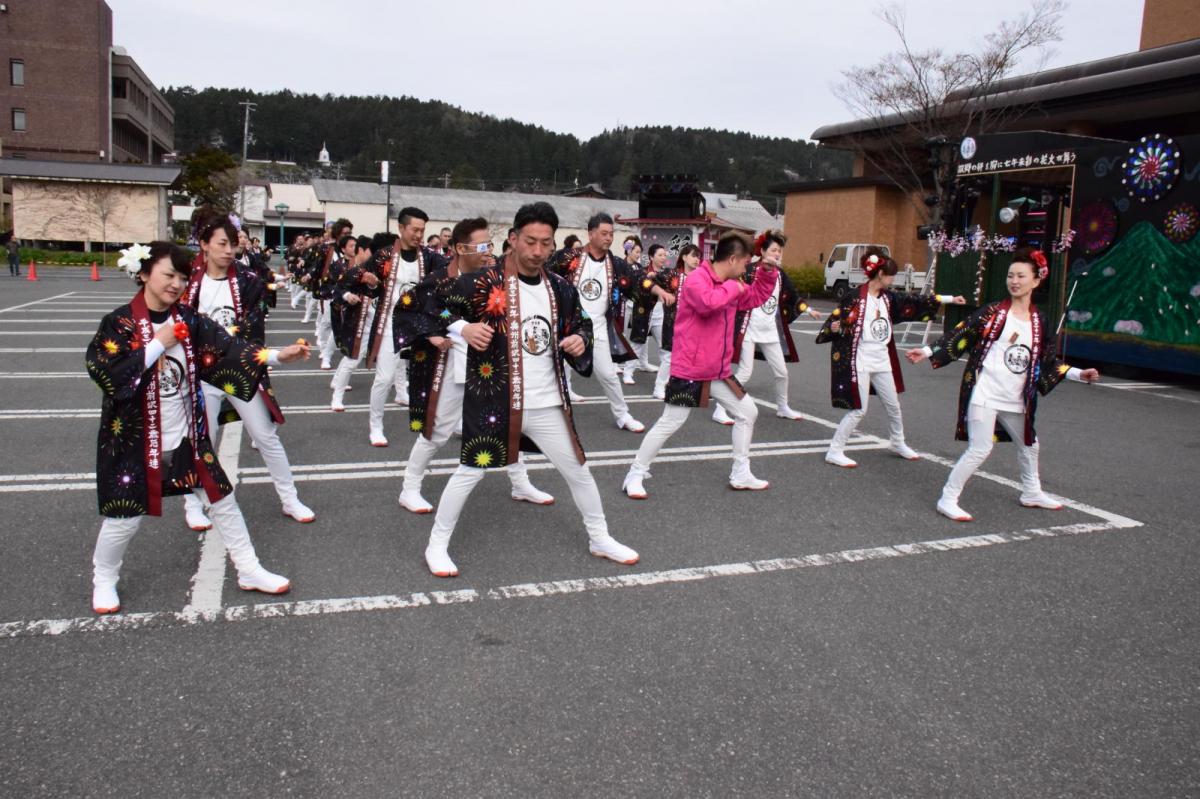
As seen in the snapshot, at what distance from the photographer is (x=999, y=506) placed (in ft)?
18.4

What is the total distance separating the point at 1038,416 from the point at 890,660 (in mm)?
6368

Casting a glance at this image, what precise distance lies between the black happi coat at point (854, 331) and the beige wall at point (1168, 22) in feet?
71.0

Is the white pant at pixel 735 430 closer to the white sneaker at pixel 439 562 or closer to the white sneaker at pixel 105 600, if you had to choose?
the white sneaker at pixel 439 562

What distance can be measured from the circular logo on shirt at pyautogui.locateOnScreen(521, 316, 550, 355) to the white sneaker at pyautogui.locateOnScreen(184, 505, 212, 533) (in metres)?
2.13

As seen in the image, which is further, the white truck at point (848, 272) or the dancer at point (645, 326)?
the white truck at point (848, 272)

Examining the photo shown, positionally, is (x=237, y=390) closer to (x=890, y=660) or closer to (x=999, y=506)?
(x=890, y=660)

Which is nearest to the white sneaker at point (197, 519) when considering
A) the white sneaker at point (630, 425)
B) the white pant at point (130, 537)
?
the white pant at point (130, 537)

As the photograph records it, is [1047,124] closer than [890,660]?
No

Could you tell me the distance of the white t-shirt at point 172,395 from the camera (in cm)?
362

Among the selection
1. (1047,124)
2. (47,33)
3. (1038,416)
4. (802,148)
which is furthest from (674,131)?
(1038,416)

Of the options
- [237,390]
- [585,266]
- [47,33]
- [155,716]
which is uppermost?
[47,33]

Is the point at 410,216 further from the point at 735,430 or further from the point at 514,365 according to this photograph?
the point at 514,365

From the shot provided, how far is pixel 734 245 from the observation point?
525 centimetres

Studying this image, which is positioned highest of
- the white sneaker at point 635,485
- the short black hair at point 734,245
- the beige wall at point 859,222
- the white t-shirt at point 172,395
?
the beige wall at point 859,222
